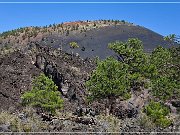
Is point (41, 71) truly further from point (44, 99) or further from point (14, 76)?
point (44, 99)

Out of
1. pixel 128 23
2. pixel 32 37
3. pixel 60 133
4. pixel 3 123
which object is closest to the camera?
pixel 60 133

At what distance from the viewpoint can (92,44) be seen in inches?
2948

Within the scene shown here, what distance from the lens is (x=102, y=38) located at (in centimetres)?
7888

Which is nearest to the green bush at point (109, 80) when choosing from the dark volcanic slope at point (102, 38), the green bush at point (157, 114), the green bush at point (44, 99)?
the green bush at point (157, 114)

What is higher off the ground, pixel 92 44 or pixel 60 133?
pixel 92 44

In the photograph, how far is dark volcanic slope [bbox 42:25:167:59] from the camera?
236 ft

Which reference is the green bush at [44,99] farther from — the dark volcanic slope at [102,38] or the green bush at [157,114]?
the dark volcanic slope at [102,38]

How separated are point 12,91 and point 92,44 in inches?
1378

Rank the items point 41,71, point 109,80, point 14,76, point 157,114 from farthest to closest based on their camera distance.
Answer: point 41,71 → point 14,76 → point 109,80 → point 157,114

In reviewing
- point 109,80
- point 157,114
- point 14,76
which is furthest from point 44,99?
point 14,76

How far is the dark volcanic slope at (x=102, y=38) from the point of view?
2837 inches

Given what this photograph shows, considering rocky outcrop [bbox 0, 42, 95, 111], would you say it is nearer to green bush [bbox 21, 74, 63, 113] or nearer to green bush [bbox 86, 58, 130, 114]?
green bush [bbox 86, 58, 130, 114]

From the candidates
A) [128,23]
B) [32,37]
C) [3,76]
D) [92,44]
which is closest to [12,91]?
[3,76]

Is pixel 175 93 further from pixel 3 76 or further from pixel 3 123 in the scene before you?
pixel 3 123
